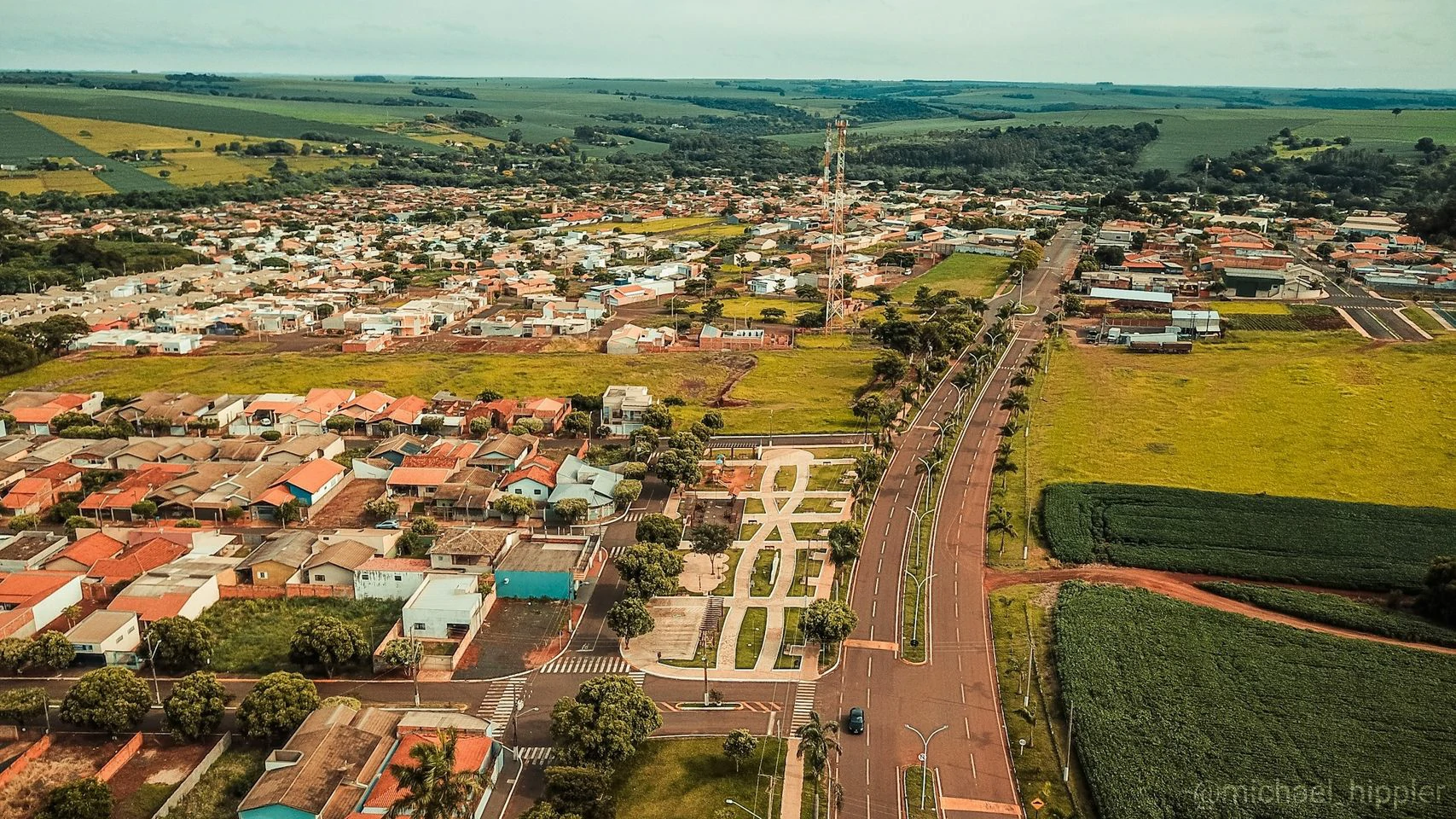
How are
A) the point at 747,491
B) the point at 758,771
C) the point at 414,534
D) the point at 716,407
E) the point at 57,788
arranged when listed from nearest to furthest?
1. the point at 57,788
2. the point at 758,771
3. the point at 414,534
4. the point at 747,491
5. the point at 716,407

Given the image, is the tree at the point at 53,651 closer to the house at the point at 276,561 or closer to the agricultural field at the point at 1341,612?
the house at the point at 276,561

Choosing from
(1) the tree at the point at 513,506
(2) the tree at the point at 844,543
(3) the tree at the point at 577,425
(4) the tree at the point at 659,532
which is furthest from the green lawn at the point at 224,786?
(3) the tree at the point at 577,425

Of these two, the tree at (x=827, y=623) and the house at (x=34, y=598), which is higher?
the tree at (x=827, y=623)

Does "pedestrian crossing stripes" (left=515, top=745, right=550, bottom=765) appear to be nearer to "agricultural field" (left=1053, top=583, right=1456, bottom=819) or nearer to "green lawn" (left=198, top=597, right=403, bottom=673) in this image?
"green lawn" (left=198, top=597, right=403, bottom=673)

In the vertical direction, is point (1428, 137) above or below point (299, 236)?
above

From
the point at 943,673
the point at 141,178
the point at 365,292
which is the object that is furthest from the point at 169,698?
the point at 141,178

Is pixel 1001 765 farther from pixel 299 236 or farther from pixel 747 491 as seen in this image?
pixel 299 236

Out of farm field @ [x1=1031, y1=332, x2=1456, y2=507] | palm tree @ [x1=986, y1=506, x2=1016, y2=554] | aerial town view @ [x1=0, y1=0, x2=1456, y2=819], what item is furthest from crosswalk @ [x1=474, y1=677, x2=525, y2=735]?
farm field @ [x1=1031, y1=332, x2=1456, y2=507]
